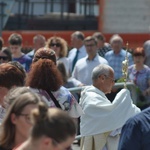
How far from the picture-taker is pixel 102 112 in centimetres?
872

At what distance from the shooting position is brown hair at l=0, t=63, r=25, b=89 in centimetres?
699

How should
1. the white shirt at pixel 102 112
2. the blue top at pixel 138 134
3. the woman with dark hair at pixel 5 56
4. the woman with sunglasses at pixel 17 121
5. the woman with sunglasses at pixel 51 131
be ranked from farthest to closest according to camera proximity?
the woman with dark hair at pixel 5 56 < the white shirt at pixel 102 112 < the blue top at pixel 138 134 < the woman with sunglasses at pixel 17 121 < the woman with sunglasses at pixel 51 131

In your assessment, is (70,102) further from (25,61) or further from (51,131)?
(25,61)

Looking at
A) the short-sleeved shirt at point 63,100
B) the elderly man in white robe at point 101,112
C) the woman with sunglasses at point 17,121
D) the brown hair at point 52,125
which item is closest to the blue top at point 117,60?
the elderly man in white robe at point 101,112

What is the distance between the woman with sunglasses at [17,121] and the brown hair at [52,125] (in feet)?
1.96

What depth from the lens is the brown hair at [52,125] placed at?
13.5 feet

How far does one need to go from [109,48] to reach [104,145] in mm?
7589

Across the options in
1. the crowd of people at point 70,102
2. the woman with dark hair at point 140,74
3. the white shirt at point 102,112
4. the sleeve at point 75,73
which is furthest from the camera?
the sleeve at point 75,73

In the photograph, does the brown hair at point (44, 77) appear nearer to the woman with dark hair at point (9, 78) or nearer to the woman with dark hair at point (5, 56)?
the woman with dark hair at point (9, 78)

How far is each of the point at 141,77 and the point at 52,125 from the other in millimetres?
9607

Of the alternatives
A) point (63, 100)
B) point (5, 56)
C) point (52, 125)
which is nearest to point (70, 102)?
point (63, 100)

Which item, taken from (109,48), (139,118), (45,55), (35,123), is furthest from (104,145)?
(109,48)

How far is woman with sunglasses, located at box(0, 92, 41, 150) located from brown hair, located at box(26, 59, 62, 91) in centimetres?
226

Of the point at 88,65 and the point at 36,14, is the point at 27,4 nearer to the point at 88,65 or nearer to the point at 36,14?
the point at 36,14
